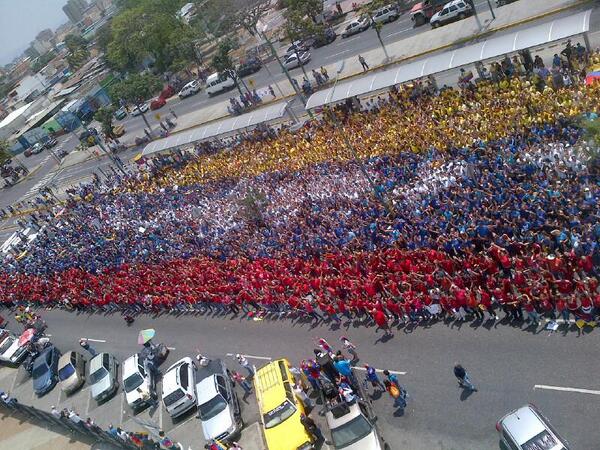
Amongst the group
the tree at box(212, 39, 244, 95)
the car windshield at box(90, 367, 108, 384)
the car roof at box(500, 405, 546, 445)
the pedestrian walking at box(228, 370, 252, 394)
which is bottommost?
the pedestrian walking at box(228, 370, 252, 394)

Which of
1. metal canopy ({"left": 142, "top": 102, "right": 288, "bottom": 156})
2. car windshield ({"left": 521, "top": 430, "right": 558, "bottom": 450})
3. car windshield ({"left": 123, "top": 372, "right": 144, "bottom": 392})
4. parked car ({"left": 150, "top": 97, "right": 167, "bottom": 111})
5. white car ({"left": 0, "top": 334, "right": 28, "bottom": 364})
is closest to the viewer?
car windshield ({"left": 521, "top": 430, "right": 558, "bottom": 450})

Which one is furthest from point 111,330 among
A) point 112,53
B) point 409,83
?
point 112,53

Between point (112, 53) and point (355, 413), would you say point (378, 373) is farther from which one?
point (112, 53)

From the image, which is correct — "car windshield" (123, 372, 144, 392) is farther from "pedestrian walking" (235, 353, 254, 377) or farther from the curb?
the curb

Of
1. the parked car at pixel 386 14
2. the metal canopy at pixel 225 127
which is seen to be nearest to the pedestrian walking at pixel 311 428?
the metal canopy at pixel 225 127

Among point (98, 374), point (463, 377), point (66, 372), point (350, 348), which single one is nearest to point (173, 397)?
point (98, 374)

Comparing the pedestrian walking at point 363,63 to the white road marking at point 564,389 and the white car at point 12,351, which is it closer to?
the white car at point 12,351

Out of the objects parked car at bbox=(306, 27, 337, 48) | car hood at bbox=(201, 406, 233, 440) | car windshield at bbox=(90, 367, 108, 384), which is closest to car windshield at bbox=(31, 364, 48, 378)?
car windshield at bbox=(90, 367, 108, 384)

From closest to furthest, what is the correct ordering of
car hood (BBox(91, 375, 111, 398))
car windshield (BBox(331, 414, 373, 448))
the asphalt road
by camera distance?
the asphalt road < car windshield (BBox(331, 414, 373, 448)) < car hood (BBox(91, 375, 111, 398))
